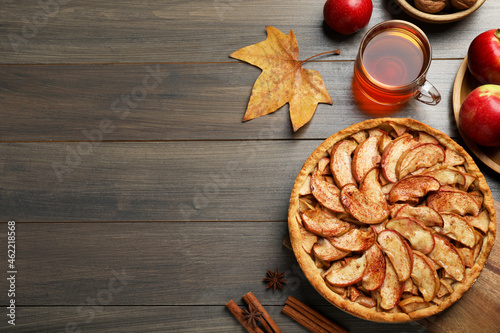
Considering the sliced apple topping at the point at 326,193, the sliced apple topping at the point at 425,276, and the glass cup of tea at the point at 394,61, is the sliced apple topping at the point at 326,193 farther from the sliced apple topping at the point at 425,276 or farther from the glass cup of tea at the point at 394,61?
the glass cup of tea at the point at 394,61

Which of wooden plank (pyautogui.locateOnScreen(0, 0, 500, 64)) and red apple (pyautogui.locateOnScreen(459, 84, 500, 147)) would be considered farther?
wooden plank (pyautogui.locateOnScreen(0, 0, 500, 64))

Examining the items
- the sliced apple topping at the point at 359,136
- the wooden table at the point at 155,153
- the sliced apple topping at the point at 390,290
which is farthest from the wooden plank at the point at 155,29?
the sliced apple topping at the point at 390,290

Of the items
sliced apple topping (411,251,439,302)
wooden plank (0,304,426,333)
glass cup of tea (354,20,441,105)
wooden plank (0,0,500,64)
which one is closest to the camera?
sliced apple topping (411,251,439,302)

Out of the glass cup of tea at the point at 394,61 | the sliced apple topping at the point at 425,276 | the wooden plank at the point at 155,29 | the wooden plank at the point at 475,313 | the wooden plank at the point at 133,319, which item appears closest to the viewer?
the sliced apple topping at the point at 425,276

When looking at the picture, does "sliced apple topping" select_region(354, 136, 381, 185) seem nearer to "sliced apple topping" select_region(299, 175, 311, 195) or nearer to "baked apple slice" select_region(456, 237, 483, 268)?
"sliced apple topping" select_region(299, 175, 311, 195)

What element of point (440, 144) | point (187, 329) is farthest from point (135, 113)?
point (440, 144)

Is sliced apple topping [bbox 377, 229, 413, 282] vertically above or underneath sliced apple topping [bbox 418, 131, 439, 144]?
underneath

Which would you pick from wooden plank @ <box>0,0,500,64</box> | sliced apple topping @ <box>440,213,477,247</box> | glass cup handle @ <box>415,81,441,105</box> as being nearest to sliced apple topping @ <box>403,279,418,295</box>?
sliced apple topping @ <box>440,213,477,247</box>

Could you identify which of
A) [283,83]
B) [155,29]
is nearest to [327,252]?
[283,83]
